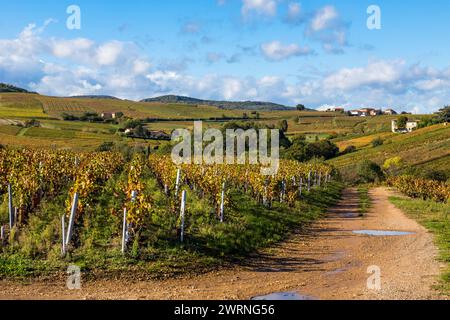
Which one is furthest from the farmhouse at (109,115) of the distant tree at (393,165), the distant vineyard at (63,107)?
the distant tree at (393,165)

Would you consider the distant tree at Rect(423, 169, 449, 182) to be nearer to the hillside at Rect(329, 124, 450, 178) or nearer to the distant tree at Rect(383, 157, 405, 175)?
the hillside at Rect(329, 124, 450, 178)

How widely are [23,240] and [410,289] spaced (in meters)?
9.75

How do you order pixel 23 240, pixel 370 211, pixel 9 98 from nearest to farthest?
pixel 23 240 → pixel 370 211 → pixel 9 98

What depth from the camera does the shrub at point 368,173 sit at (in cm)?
7319

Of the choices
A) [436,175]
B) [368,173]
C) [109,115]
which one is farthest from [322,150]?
[109,115]

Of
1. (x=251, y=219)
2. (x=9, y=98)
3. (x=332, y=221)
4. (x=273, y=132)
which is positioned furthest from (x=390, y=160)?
(x=9, y=98)

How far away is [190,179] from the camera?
94.3ft

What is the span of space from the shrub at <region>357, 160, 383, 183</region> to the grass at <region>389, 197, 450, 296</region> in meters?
A: 35.9

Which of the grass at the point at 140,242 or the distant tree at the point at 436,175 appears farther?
the distant tree at the point at 436,175

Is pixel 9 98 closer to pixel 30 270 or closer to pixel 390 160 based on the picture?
pixel 390 160

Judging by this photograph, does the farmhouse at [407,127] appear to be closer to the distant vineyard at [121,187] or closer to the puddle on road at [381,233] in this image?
the distant vineyard at [121,187]

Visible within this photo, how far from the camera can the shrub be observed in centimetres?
7319

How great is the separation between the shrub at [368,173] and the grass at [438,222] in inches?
1412
